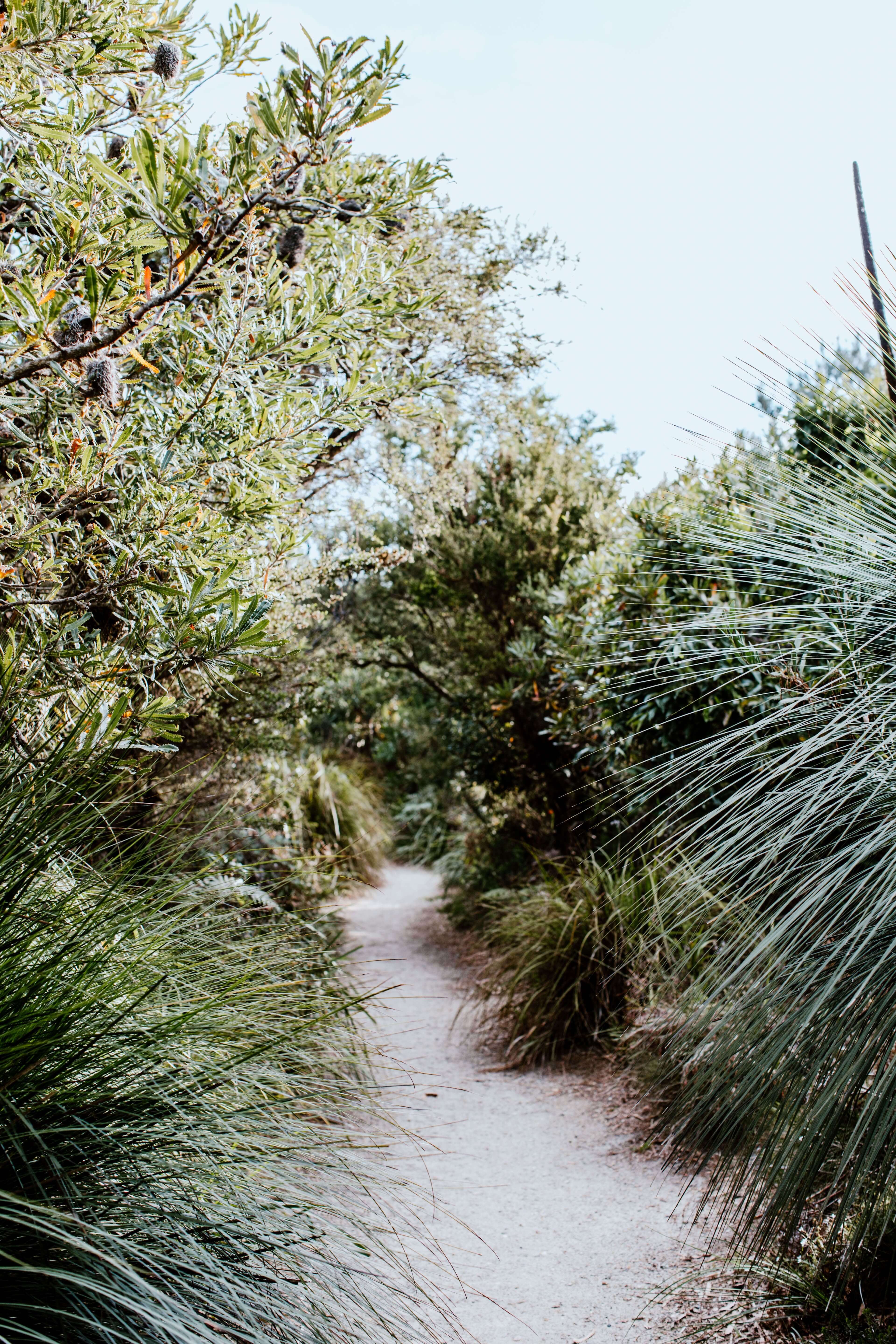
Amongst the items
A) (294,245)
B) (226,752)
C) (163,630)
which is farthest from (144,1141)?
(294,245)

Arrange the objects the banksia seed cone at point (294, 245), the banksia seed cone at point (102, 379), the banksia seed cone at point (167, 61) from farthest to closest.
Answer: the banksia seed cone at point (294, 245)
the banksia seed cone at point (167, 61)
the banksia seed cone at point (102, 379)

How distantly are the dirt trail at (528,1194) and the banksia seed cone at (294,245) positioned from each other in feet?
7.45

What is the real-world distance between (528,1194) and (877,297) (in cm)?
307

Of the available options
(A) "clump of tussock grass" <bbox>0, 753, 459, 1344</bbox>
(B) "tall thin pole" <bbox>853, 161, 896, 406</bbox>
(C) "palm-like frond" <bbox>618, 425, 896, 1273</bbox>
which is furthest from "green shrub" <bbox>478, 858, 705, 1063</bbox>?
(B) "tall thin pole" <bbox>853, 161, 896, 406</bbox>

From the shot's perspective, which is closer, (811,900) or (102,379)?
(811,900)

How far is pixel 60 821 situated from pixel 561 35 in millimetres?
4109

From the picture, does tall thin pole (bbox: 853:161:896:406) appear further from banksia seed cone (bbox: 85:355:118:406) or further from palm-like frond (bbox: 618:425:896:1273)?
banksia seed cone (bbox: 85:355:118:406)

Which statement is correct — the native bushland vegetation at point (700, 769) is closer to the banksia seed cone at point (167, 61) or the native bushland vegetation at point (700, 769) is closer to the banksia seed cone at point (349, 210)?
the banksia seed cone at point (349, 210)

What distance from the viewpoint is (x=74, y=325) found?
1930mm

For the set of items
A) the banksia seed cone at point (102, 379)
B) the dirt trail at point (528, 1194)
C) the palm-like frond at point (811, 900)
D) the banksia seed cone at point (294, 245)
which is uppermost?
the banksia seed cone at point (294, 245)

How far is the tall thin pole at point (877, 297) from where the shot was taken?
2062mm

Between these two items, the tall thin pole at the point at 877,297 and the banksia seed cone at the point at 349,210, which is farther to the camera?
the banksia seed cone at the point at 349,210

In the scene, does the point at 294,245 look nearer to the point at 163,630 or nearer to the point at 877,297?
the point at 163,630

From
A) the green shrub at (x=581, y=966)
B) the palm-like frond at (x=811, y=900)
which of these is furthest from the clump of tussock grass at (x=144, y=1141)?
the green shrub at (x=581, y=966)
